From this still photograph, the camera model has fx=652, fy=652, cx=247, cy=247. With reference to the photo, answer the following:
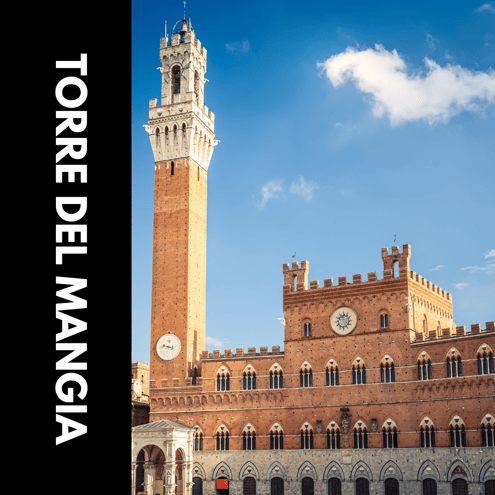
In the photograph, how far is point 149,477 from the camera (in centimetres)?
5244

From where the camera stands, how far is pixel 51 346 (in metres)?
10.3

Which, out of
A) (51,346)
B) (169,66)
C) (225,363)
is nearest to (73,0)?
(51,346)

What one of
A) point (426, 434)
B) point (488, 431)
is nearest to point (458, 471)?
point (426, 434)

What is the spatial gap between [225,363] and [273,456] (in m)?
8.65

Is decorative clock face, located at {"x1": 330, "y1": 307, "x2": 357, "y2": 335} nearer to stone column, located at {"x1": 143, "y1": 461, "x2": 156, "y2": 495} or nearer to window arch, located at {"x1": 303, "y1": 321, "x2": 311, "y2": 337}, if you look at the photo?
window arch, located at {"x1": 303, "y1": 321, "x2": 311, "y2": 337}

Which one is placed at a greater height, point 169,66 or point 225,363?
point 169,66

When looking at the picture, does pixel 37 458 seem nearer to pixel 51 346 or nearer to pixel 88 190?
pixel 51 346

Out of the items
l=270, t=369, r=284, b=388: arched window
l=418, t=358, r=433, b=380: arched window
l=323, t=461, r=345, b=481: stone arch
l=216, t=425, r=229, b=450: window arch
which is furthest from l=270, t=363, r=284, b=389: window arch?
l=418, t=358, r=433, b=380: arched window

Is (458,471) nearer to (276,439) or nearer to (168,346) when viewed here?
(276,439)

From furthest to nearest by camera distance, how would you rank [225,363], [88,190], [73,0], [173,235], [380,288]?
[173,235], [225,363], [380,288], [73,0], [88,190]

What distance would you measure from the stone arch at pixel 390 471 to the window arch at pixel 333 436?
12.7ft

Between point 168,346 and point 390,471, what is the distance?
21.2 metres

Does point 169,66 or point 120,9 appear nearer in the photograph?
point 120,9

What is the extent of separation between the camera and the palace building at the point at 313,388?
4506 cm
